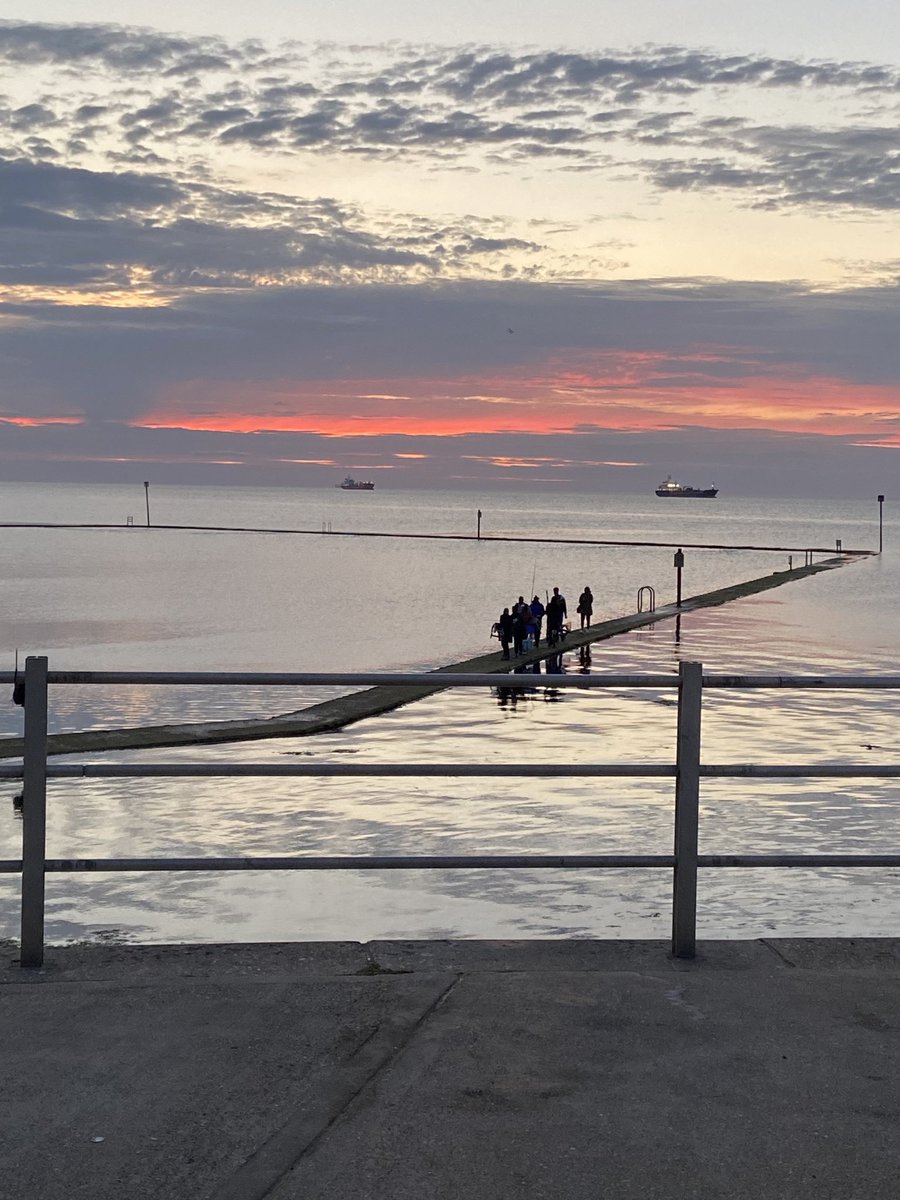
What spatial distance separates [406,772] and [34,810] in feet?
4.72

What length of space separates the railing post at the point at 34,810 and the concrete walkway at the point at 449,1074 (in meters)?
0.15

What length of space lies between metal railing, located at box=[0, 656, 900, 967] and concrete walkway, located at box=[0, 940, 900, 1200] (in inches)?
15.3

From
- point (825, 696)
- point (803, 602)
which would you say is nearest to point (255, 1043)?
point (825, 696)

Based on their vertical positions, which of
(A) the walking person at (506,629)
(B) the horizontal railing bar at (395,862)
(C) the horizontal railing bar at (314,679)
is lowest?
(A) the walking person at (506,629)

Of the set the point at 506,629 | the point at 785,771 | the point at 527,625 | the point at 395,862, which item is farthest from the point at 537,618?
the point at 395,862

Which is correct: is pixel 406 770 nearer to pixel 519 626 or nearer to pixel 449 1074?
pixel 449 1074

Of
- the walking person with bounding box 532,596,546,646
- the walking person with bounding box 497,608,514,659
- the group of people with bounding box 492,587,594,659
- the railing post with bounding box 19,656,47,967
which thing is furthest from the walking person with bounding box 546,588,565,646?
the railing post with bounding box 19,656,47,967

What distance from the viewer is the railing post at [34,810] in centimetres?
516

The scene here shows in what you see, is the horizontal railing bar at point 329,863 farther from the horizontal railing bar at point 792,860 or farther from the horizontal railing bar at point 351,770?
the horizontal railing bar at point 351,770

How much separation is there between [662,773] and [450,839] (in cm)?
1085

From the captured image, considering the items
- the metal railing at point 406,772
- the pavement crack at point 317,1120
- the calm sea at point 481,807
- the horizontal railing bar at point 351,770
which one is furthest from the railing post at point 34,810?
the calm sea at point 481,807

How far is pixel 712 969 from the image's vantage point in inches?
216

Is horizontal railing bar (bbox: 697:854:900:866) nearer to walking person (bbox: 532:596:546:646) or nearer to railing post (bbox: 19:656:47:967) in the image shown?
railing post (bbox: 19:656:47:967)

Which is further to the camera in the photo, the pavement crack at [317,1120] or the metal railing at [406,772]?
the metal railing at [406,772]
